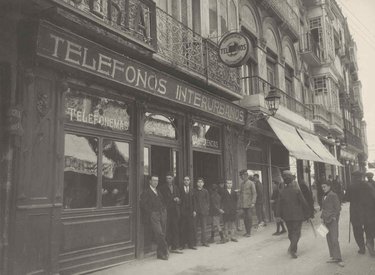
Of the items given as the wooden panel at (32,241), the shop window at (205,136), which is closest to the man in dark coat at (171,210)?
the shop window at (205,136)

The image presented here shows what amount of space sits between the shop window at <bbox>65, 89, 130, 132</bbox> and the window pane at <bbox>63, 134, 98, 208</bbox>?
1.12ft

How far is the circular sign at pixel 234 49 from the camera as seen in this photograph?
10789 millimetres

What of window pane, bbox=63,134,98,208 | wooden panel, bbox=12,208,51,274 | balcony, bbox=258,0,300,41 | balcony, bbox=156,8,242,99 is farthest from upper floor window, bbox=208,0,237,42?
wooden panel, bbox=12,208,51,274

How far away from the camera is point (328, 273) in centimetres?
637

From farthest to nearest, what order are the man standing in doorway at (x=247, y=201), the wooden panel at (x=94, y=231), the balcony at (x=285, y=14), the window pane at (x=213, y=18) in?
1. the balcony at (x=285, y=14)
2. the window pane at (x=213, y=18)
3. the man standing in doorway at (x=247, y=201)
4. the wooden panel at (x=94, y=231)

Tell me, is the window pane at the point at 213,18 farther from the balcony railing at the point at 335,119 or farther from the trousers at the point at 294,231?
the balcony railing at the point at 335,119

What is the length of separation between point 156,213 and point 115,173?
3.95ft

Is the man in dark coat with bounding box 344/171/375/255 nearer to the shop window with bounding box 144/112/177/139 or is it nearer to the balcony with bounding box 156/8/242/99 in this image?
the shop window with bounding box 144/112/177/139

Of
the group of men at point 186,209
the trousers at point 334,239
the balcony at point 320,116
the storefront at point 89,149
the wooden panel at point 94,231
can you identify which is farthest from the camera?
the balcony at point 320,116

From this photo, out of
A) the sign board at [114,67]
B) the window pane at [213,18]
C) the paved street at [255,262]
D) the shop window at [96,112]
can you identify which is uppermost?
the window pane at [213,18]

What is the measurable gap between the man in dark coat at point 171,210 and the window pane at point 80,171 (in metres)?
1.93

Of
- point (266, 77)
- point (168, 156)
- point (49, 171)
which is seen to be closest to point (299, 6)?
point (266, 77)

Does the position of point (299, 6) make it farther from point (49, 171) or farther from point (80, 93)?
point (49, 171)

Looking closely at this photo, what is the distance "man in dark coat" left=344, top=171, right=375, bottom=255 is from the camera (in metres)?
7.82
